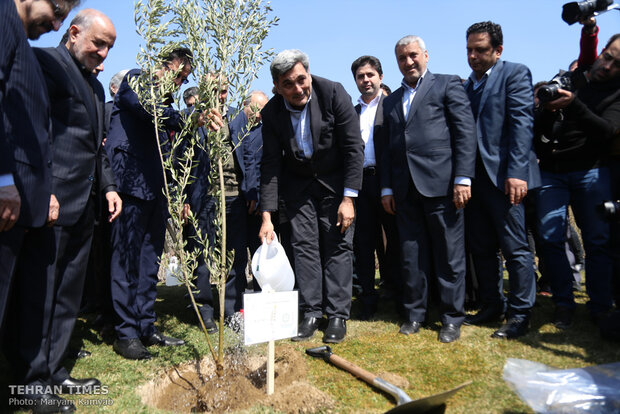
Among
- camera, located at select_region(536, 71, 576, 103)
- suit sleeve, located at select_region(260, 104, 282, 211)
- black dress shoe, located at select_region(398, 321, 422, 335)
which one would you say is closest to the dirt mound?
black dress shoe, located at select_region(398, 321, 422, 335)

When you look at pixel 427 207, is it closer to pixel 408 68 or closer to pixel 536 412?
pixel 408 68

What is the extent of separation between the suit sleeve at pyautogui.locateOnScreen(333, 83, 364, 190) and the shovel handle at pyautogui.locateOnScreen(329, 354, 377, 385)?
1551mm

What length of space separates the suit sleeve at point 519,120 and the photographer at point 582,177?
20 cm

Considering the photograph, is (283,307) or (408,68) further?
(408,68)

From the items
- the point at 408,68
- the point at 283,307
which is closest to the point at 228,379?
the point at 283,307

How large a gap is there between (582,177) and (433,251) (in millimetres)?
1509

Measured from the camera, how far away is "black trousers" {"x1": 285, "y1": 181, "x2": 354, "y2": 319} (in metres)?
4.13

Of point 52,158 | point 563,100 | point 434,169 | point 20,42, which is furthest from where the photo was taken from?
point 434,169

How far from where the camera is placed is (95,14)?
3.24 m

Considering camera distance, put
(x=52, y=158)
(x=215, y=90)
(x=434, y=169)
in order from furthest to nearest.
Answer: (x=434, y=169)
(x=215, y=90)
(x=52, y=158)

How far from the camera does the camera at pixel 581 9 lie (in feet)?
12.3

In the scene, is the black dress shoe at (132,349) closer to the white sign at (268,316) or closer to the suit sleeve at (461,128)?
the white sign at (268,316)

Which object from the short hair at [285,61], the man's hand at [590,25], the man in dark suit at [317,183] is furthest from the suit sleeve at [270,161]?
the man's hand at [590,25]

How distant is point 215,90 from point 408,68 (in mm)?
2016
